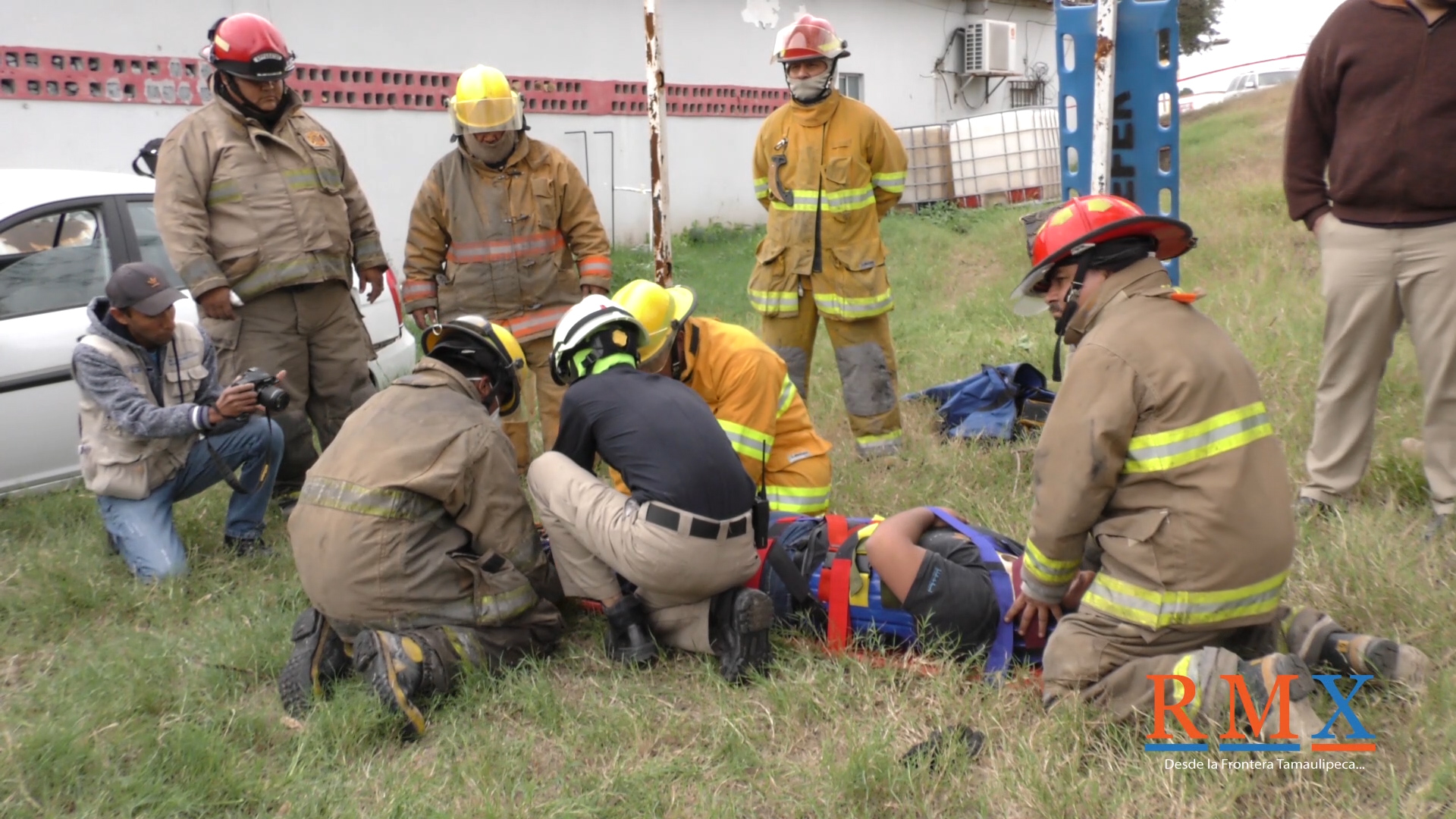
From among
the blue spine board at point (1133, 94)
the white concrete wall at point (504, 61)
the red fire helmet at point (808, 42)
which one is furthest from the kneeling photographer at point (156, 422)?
the white concrete wall at point (504, 61)

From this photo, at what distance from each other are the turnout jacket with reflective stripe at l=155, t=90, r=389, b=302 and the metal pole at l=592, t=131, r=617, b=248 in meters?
7.13

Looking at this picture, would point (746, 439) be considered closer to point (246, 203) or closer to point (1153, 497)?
point (1153, 497)

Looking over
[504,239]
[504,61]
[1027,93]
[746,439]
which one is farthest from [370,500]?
[1027,93]

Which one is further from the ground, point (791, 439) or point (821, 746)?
point (791, 439)

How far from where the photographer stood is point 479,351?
3.68m

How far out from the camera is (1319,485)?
432 centimetres

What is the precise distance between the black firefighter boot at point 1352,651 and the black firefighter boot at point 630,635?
1889 millimetres

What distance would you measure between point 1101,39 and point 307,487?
12.5 ft

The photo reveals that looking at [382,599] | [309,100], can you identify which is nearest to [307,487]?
[382,599]

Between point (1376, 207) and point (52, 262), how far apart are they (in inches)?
224

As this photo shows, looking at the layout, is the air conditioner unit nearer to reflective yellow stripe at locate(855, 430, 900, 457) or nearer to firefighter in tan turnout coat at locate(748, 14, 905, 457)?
firefighter in tan turnout coat at locate(748, 14, 905, 457)

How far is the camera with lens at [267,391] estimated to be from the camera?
4.25 meters

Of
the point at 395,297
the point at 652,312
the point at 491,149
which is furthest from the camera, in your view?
the point at 395,297

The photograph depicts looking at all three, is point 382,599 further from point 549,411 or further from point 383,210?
point 383,210
